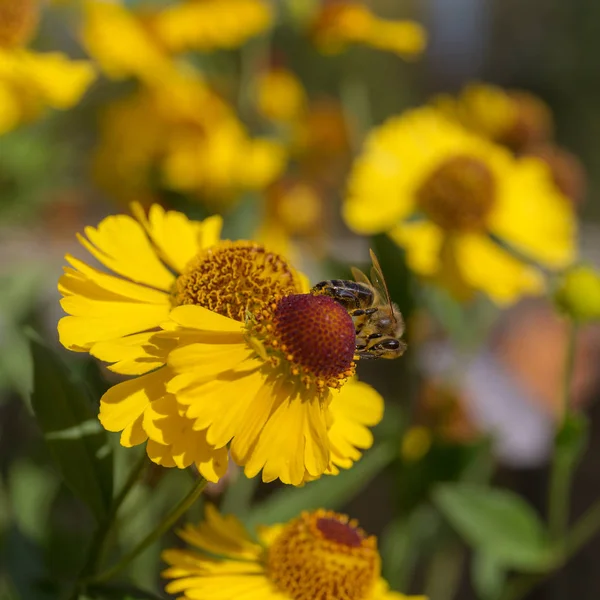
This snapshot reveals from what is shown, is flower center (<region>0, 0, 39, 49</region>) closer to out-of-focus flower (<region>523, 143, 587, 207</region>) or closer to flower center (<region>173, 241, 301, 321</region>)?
flower center (<region>173, 241, 301, 321</region>)

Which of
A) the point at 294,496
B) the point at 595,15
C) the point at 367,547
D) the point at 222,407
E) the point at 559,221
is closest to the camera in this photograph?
the point at 222,407

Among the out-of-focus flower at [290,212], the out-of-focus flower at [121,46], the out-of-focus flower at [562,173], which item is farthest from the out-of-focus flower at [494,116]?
the out-of-focus flower at [121,46]

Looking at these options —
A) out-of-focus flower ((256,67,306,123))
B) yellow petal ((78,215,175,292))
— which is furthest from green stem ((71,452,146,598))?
out-of-focus flower ((256,67,306,123))

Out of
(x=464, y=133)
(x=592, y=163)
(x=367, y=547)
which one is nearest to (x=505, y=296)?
(x=464, y=133)

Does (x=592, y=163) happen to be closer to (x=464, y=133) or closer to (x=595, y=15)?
(x=595, y=15)

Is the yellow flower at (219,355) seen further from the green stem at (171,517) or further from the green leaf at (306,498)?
the green leaf at (306,498)
